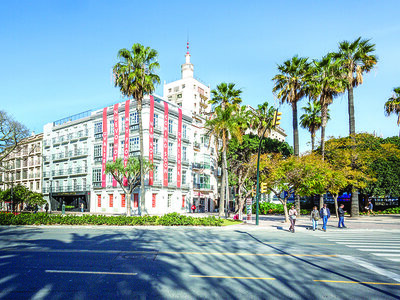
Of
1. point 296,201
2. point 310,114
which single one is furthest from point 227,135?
point 310,114

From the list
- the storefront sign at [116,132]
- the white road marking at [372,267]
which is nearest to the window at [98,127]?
the storefront sign at [116,132]

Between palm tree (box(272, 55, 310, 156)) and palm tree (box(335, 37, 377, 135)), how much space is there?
3668 mm

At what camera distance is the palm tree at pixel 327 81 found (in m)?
30.7

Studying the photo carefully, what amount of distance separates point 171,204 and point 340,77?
89.2 feet

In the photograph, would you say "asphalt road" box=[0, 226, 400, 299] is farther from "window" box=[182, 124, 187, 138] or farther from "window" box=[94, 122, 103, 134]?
"window" box=[94, 122, 103, 134]

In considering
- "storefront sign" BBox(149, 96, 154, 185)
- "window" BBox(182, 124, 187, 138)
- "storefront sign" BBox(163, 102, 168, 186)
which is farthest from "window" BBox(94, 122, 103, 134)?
"window" BBox(182, 124, 187, 138)

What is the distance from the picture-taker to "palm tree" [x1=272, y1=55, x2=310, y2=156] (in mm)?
33375

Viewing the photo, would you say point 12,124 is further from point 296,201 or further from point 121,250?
point 296,201

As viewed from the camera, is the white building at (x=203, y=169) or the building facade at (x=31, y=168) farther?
the building facade at (x=31, y=168)

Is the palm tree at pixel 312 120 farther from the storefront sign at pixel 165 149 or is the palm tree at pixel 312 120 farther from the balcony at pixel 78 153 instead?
the balcony at pixel 78 153

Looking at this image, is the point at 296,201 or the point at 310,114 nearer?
the point at 296,201

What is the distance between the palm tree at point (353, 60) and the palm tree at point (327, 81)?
1345 millimetres

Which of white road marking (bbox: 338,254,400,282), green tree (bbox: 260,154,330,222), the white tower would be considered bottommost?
white road marking (bbox: 338,254,400,282)

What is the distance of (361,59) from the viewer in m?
32.2
